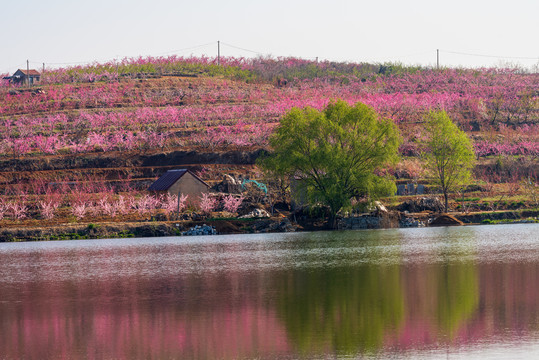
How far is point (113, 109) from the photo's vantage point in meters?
113

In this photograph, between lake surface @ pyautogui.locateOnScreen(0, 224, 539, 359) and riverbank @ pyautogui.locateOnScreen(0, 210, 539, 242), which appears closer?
lake surface @ pyautogui.locateOnScreen(0, 224, 539, 359)

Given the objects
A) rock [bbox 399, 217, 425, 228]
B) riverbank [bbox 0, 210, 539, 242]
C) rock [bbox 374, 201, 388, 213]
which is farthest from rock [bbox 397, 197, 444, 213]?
rock [bbox 374, 201, 388, 213]

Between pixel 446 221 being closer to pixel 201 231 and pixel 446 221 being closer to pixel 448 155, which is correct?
pixel 448 155

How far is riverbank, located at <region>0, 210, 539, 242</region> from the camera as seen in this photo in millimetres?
61656

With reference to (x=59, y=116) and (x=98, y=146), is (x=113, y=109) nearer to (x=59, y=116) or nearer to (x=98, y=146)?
(x=59, y=116)

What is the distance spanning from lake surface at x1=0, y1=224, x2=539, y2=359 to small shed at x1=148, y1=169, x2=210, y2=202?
3220cm

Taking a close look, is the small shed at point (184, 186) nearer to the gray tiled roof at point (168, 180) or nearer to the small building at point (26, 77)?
the gray tiled roof at point (168, 180)

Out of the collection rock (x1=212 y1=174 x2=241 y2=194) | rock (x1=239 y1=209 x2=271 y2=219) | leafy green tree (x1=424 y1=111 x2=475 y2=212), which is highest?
leafy green tree (x1=424 y1=111 x2=475 y2=212)

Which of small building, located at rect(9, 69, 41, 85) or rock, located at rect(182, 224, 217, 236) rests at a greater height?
small building, located at rect(9, 69, 41, 85)

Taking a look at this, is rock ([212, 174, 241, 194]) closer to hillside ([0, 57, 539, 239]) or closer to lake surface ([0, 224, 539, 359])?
hillside ([0, 57, 539, 239])

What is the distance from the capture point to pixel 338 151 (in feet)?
204

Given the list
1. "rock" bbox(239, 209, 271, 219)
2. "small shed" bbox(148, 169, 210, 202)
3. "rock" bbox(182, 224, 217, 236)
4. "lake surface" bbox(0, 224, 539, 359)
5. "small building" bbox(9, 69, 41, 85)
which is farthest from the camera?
"small building" bbox(9, 69, 41, 85)

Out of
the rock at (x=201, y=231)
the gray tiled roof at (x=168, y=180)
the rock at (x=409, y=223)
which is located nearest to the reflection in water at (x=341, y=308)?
the rock at (x=201, y=231)

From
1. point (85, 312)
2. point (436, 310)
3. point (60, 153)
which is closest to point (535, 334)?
point (436, 310)
